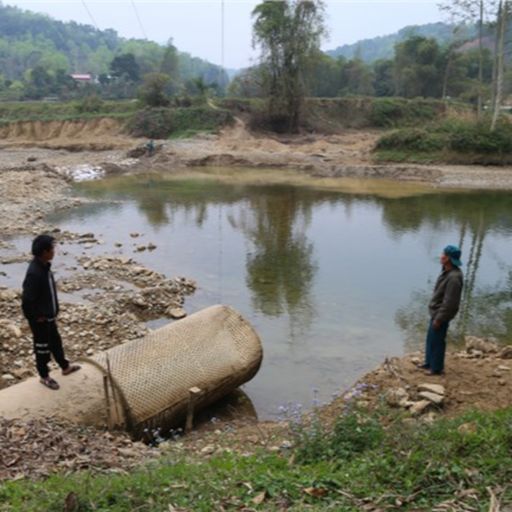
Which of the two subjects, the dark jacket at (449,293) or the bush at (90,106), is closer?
the dark jacket at (449,293)

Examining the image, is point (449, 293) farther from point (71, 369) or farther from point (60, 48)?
point (60, 48)

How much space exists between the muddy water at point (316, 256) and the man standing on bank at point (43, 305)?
9.36 ft

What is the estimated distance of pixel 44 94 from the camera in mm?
71375

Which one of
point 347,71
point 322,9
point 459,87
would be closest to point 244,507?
point 322,9

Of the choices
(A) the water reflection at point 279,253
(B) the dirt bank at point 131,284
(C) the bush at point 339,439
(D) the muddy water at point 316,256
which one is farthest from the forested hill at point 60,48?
(C) the bush at point 339,439

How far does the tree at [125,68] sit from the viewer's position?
79.4m

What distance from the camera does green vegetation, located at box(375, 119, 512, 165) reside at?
107ft

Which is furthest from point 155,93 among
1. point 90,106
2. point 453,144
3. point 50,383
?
point 50,383

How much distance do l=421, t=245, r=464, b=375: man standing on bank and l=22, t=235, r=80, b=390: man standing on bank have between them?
13.7ft

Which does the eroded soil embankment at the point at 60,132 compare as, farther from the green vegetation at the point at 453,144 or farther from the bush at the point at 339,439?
the bush at the point at 339,439

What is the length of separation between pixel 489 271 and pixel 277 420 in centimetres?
909

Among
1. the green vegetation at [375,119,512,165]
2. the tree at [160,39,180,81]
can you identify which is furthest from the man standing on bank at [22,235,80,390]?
the tree at [160,39,180,81]

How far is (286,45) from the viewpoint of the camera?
44.2 metres

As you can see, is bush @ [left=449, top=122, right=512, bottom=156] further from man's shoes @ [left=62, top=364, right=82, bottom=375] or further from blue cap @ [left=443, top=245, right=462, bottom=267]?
man's shoes @ [left=62, top=364, right=82, bottom=375]
